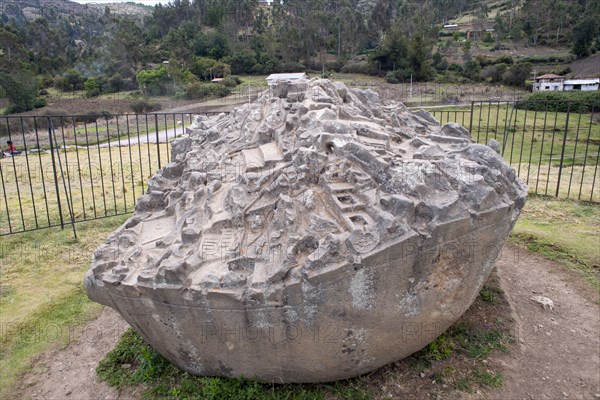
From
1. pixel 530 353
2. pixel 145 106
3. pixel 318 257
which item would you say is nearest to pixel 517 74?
pixel 145 106

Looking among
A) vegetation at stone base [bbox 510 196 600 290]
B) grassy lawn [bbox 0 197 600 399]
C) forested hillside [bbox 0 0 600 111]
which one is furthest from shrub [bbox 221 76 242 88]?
vegetation at stone base [bbox 510 196 600 290]

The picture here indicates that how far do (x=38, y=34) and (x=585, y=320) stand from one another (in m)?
66.2

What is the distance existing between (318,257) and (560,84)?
3940 cm

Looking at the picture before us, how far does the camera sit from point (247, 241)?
3887 millimetres

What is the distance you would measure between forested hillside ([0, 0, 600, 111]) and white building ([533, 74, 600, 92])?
101 inches

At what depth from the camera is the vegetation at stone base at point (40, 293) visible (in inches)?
203

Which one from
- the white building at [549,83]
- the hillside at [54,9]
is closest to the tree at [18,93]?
the white building at [549,83]

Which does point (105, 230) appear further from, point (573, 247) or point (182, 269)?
point (573, 247)

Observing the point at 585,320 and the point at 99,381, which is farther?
the point at 585,320

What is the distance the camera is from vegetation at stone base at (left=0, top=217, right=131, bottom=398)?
5164 millimetres

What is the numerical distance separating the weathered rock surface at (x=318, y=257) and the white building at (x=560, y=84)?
3618 cm

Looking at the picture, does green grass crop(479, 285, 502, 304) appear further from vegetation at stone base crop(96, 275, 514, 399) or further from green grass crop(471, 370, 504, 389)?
green grass crop(471, 370, 504, 389)

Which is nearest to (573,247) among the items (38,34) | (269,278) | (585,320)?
(585,320)

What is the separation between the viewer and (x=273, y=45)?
5162cm
